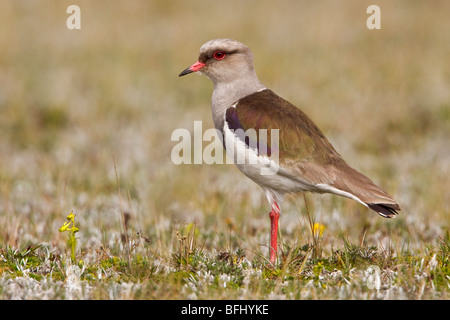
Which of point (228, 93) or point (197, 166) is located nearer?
point (228, 93)

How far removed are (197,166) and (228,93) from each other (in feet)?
13.2

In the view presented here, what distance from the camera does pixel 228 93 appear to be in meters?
5.89

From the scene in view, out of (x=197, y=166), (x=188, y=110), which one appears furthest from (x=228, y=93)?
(x=188, y=110)

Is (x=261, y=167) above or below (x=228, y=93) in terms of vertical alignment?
below

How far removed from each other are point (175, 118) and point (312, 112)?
2425 mm

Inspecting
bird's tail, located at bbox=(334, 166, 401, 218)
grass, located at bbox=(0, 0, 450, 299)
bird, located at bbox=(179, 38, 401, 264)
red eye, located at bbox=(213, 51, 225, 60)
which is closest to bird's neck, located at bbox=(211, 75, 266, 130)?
bird, located at bbox=(179, 38, 401, 264)

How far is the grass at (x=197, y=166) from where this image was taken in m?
4.82

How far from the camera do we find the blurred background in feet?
24.6

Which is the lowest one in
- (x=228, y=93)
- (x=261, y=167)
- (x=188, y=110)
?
(x=261, y=167)

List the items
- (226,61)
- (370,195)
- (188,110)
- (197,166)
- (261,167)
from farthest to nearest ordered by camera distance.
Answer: (188,110), (197,166), (226,61), (261,167), (370,195)

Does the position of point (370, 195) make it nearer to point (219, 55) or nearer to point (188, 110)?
point (219, 55)

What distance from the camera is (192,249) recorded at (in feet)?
17.3
